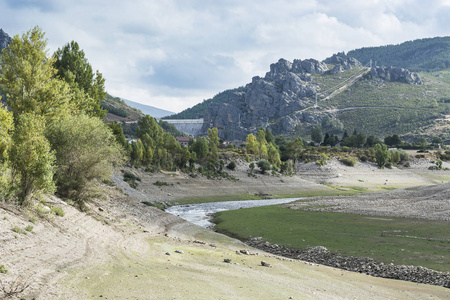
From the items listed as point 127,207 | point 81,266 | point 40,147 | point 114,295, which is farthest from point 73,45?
point 114,295

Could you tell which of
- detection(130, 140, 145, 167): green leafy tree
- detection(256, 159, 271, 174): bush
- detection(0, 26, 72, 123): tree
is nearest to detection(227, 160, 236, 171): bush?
detection(256, 159, 271, 174): bush

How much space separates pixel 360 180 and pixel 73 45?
107116mm

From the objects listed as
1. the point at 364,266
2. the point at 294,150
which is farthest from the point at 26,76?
the point at 294,150

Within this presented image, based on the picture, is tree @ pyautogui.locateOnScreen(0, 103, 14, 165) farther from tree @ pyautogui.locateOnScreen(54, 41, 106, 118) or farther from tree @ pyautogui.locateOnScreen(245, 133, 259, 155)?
tree @ pyautogui.locateOnScreen(245, 133, 259, 155)

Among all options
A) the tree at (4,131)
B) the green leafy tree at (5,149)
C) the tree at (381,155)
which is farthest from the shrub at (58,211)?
the tree at (381,155)

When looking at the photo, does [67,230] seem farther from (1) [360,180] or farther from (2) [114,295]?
(1) [360,180]

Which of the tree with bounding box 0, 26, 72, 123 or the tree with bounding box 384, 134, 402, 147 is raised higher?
the tree with bounding box 384, 134, 402, 147

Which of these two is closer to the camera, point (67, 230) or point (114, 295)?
point (114, 295)

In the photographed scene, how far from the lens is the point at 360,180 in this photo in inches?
5064

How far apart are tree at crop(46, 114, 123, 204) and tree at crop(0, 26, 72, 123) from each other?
267cm

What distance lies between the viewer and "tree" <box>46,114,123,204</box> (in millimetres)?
32406

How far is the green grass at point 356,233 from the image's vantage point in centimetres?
2652

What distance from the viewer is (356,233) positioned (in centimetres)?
3525

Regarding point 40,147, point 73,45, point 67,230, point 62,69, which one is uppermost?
point 73,45
